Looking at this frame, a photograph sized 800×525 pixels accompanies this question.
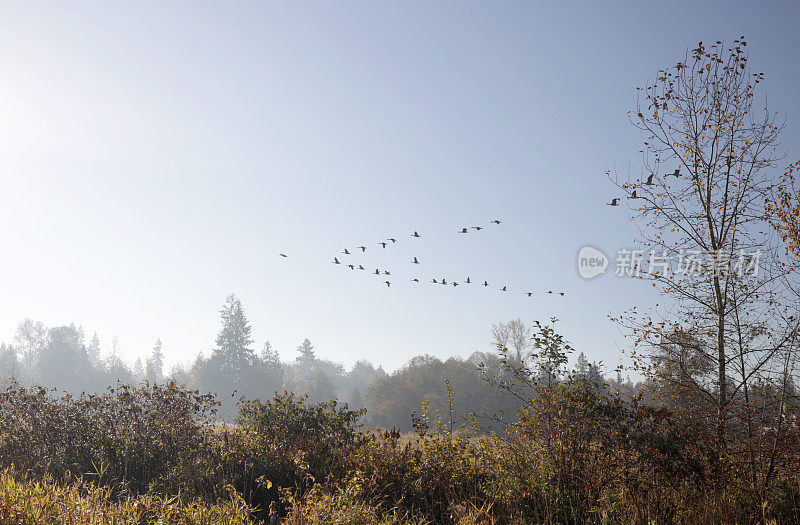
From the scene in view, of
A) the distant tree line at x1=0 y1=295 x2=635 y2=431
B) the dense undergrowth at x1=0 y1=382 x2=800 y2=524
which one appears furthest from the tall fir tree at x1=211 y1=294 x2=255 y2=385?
the dense undergrowth at x1=0 y1=382 x2=800 y2=524

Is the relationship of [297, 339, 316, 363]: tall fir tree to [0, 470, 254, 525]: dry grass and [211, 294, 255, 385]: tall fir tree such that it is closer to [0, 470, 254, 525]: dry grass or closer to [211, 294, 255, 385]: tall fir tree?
[211, 294, 255, 385]: tall fir tree

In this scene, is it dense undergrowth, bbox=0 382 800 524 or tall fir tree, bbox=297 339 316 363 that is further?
tall fir tree, bbox=297 339 316 363

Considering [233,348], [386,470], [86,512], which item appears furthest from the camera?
[233,348]

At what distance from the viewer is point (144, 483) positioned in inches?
304

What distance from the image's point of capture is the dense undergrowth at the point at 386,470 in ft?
18.3

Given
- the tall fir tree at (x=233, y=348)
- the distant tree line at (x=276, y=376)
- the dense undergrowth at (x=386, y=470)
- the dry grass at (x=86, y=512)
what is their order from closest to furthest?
the dry grass at (x=86, y=512) < the dense undergrowth at (x=386, y=470) < the distant tree line at (x=276, y=376) < the tall fir tree at (x=233, y=348)

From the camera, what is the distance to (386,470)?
24.3ft

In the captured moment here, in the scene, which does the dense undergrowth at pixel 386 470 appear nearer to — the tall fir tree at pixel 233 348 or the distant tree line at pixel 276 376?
the distant tree line at pixel 276 376

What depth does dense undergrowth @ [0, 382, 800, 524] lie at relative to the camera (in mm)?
5586

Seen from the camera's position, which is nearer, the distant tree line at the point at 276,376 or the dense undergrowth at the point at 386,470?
the dense undergrowth at the point at 386,470

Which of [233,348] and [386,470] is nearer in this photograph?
[386,470]

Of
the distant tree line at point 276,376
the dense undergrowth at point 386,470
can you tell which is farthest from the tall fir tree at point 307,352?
the dense undergrowth at point 386,470

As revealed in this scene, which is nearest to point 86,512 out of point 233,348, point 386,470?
point 386,470

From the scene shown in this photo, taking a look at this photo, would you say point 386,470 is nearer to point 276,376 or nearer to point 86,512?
point 86,512
